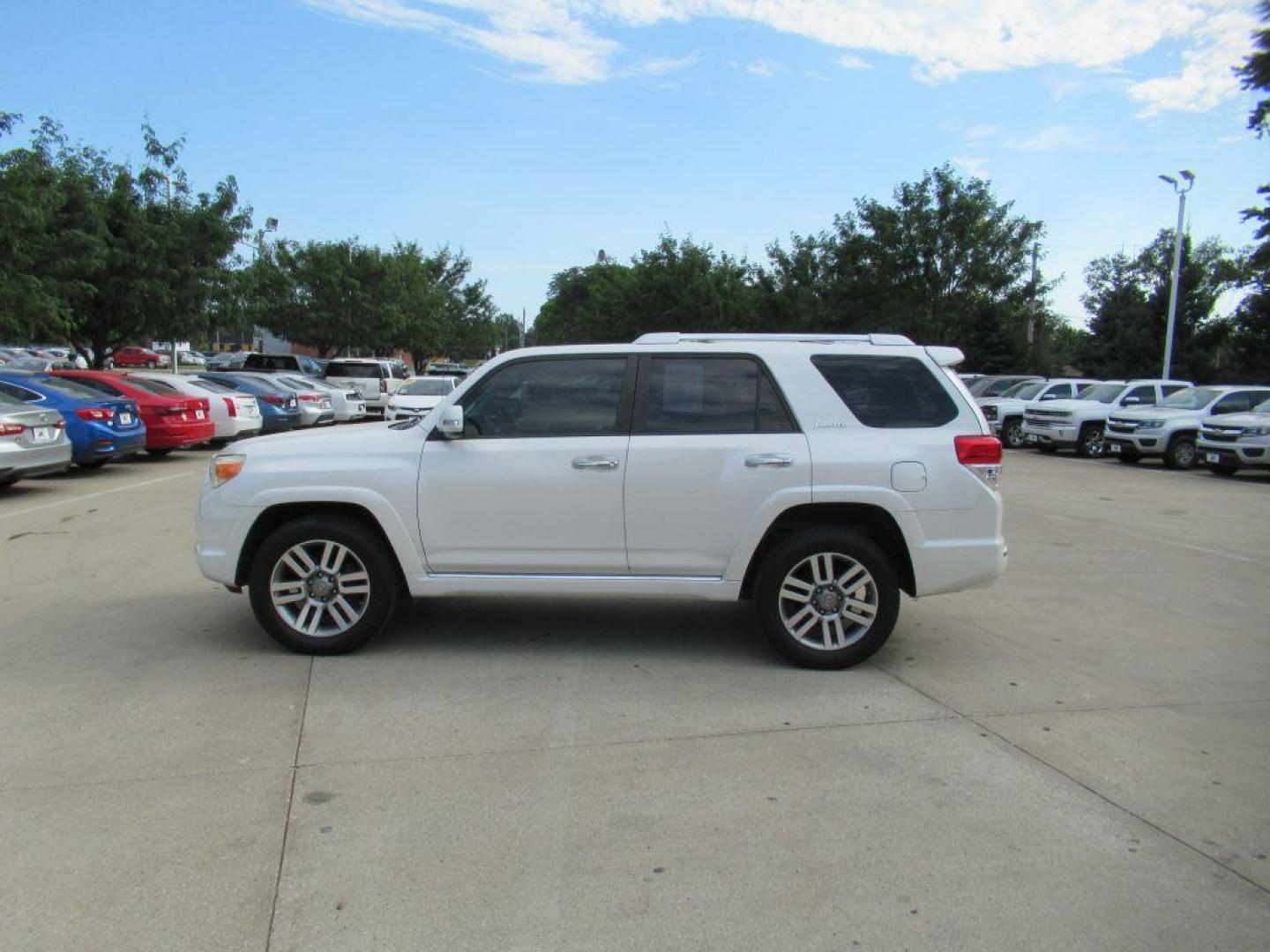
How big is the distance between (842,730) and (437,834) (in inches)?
79.6

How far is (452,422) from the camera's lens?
5.63 meters

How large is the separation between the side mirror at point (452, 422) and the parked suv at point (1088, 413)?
20.0 m

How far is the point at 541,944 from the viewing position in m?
3.04

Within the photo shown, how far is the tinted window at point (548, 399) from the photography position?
579 cm

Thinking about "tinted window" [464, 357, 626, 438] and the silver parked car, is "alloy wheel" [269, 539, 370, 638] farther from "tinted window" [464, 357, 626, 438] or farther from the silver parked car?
the silver parked car

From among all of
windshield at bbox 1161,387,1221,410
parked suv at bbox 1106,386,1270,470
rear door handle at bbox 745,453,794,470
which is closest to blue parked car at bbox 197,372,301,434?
parked suv at bbox 1106,386,1270,470

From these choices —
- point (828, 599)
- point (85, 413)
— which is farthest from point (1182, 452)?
point (85, 413)

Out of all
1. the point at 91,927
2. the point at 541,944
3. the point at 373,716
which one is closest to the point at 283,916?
the point at 91,927

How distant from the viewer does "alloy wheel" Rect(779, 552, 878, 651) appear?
5633 mm

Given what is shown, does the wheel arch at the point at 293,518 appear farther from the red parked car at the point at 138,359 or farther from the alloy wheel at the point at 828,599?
the red parked car at the point at 138,359

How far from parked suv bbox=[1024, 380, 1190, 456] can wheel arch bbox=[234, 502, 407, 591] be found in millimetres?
20172

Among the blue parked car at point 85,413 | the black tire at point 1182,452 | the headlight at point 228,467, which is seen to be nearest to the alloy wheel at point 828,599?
the headlight at point 228,467

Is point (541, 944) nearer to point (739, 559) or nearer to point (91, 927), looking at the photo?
point (91, 927)

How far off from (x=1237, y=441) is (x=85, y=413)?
754 inches
